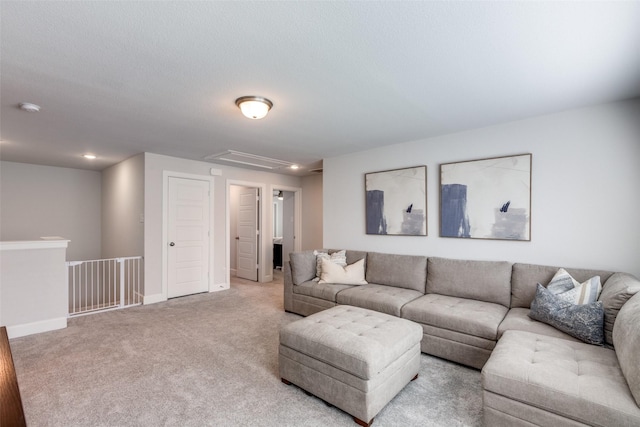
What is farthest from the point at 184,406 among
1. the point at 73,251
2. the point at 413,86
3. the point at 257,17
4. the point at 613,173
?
the point at 73,251

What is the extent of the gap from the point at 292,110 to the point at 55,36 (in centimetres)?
169

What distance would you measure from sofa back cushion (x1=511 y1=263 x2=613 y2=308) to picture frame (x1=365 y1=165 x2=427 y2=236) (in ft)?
3.67

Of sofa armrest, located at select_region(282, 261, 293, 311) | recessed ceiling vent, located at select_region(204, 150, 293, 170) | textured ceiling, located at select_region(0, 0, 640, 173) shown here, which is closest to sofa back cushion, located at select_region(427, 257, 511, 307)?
textured ceiling, located at select_region(0, 0, 640, 173)

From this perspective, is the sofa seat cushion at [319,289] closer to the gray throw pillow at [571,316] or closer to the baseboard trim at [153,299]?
the gray throw pillow at [571,316]

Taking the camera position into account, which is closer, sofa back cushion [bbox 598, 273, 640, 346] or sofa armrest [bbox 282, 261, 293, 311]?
sofa back cushion [bbox 598, 273, 640, 346]

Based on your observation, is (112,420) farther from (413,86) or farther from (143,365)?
(413,86)

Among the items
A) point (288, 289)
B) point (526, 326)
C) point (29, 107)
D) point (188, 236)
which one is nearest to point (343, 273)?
point (288, 289)

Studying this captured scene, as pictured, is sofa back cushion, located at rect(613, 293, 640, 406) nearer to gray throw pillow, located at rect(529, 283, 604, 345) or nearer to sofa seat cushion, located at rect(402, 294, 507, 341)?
gray throw pillow, located at rect(529, 283, 604, 345)

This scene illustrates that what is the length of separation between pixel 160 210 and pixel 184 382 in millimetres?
3065

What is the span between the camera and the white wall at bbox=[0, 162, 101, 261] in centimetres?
530

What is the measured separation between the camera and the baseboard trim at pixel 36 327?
10.7 ft

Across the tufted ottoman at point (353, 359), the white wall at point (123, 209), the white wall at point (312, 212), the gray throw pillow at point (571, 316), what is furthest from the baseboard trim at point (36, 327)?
the gray throw pillow at point (571, 316)

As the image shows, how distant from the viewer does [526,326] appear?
94.0 inches

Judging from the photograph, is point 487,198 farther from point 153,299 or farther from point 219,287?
point 153,299
